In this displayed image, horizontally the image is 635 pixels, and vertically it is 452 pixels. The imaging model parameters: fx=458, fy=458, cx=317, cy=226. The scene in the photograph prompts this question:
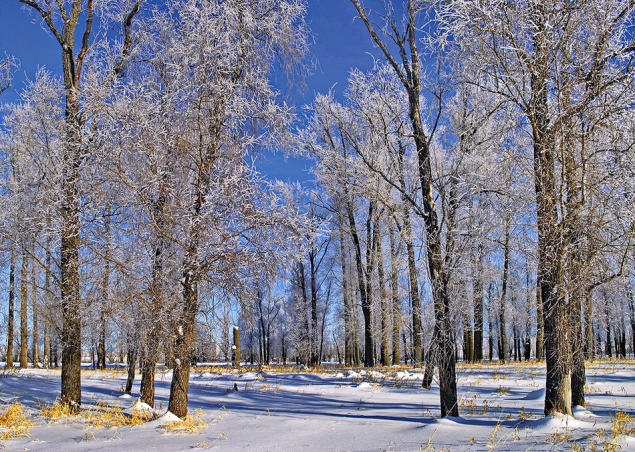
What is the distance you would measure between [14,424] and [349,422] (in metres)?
4.80

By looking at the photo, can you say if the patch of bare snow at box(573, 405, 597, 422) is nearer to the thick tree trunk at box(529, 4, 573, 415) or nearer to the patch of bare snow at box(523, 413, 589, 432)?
the patch of bare snow at box(523, 413, 589, 432)

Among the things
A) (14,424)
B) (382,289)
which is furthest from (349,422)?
(382,289)

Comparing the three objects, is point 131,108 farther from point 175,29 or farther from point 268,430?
point 268,430

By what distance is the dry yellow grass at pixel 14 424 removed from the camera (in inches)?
235

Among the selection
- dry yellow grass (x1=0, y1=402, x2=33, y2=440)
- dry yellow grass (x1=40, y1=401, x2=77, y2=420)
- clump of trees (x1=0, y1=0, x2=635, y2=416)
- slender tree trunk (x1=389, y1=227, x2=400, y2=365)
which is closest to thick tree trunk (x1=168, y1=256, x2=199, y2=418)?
clump of trees (x1=0, y1=0, x2=635, y2=416)

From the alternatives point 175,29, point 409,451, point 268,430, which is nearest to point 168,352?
point 268,430

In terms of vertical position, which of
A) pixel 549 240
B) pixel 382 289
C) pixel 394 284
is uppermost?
pixel 549 240

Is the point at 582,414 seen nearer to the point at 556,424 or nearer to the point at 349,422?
the point at 556,424

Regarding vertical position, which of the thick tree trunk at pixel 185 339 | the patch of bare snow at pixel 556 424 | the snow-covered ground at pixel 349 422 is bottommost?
the snow-covered ground at pixel 349 422

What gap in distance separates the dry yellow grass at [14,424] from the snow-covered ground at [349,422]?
0.55ft

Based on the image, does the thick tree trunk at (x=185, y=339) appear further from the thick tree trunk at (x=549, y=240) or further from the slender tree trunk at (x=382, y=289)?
the slender tree trunk at (x=382, y=289)

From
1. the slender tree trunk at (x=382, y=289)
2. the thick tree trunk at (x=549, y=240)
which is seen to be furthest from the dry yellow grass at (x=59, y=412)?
the slender tree trunk at (x=382, y=289)

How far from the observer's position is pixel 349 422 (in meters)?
6.93

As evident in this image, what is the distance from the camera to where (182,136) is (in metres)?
7.03
